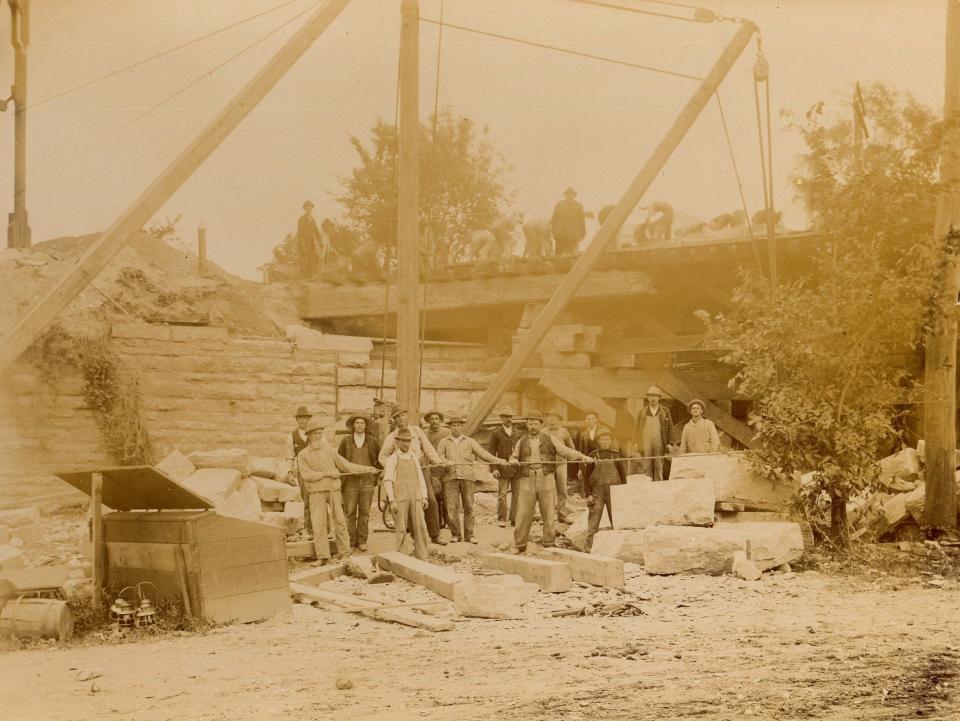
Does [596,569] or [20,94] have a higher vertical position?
[20,94]

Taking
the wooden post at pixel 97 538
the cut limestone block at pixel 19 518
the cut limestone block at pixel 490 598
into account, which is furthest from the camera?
the cut limestone block at pixel 19 518

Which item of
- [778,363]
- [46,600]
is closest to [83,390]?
[46,600]

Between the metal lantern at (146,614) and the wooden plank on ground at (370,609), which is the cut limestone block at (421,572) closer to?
the wooden plank on ground at (370,609)

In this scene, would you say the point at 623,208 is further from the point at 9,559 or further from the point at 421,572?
the point at 9,559

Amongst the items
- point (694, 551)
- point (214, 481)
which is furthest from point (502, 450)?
point (694, 551)

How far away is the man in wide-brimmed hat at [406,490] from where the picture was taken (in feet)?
39.4

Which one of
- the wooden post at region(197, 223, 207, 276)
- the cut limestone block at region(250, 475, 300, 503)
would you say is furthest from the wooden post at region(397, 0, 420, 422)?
the wooden post at region(197, 223, 207, 276)

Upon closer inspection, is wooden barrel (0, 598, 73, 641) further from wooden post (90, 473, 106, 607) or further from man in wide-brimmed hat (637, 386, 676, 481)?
man in wide-brimmed hat (637, 386, 676, 481)

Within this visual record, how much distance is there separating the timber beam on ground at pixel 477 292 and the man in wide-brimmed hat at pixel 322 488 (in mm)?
4665

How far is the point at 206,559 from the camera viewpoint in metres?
8.45

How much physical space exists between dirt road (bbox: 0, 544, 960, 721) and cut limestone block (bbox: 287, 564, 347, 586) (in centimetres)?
105

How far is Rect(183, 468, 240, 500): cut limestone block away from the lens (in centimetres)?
1325

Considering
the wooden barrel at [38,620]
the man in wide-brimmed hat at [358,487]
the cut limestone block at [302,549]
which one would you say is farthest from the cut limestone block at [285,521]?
the wooden barrel at [38,620]

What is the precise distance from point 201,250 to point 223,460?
10.8 metres
